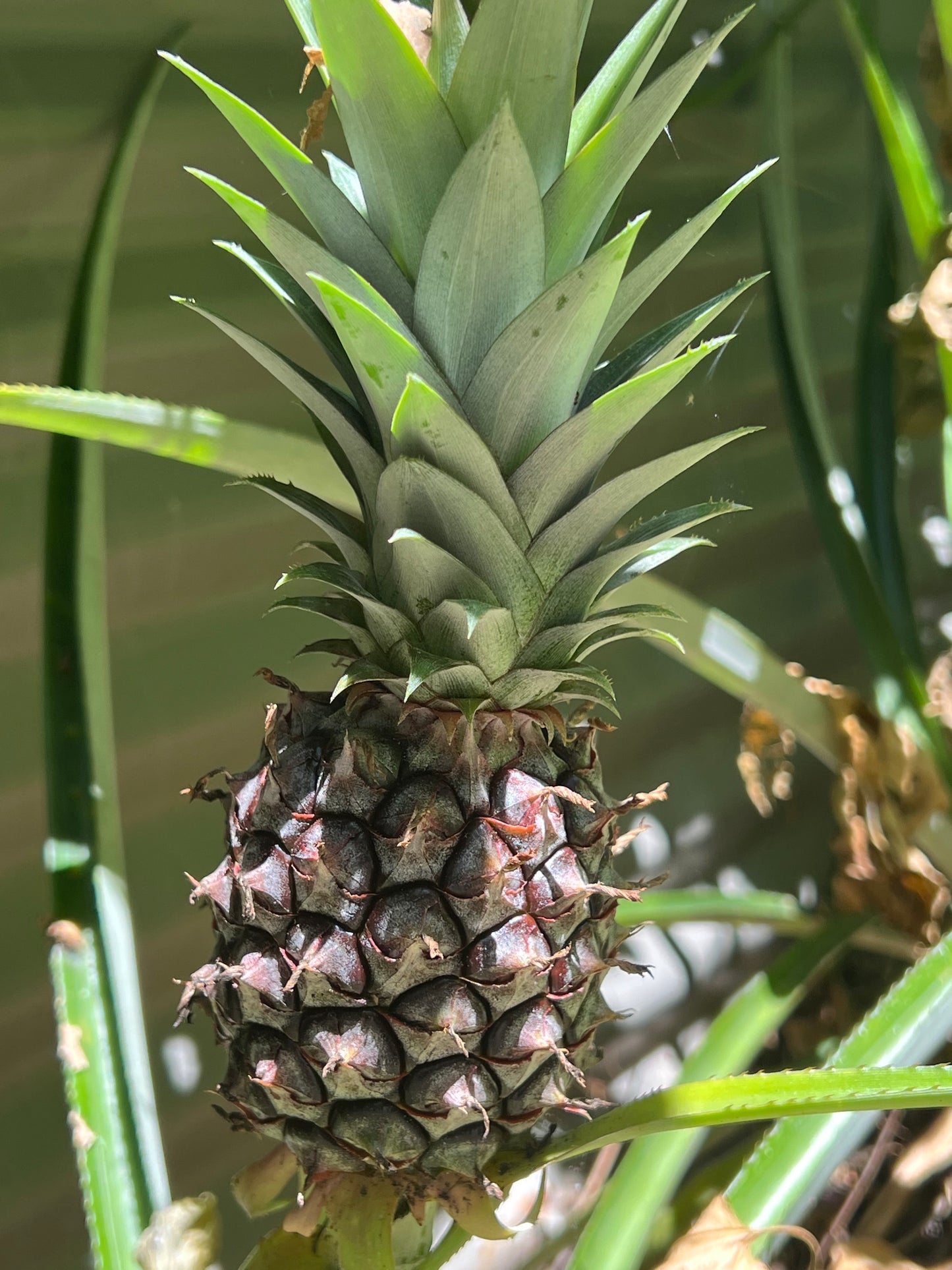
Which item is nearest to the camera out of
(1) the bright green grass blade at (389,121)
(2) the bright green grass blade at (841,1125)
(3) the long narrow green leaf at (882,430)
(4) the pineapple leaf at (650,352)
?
(1) the bright green grass blade at (389,121)

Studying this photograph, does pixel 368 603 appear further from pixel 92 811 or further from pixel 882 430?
pixel 882 430

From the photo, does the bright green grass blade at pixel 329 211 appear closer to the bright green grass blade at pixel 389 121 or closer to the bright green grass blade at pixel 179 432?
the bright green grass blade at pixel 389 121

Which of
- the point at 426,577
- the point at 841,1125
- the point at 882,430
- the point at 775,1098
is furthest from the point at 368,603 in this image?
the point at 882,430

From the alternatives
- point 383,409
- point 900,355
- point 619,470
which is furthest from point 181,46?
point 900,355

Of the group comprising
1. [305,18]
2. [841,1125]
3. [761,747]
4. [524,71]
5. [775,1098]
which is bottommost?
[841,1125]

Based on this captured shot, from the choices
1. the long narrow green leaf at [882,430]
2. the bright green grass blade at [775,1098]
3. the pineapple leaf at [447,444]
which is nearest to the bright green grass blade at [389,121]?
the pineapple leaf at [447,444]

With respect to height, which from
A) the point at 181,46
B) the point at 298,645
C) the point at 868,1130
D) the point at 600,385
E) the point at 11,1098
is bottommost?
the point at 868,1130

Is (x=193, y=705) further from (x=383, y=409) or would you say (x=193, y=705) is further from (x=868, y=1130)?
(x=868, y=1130)
